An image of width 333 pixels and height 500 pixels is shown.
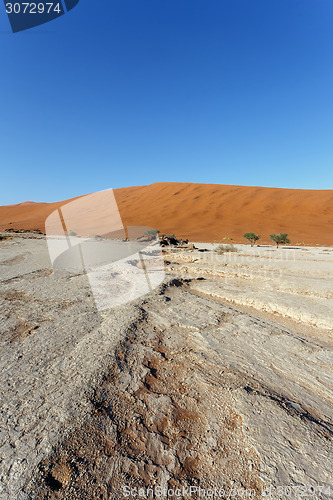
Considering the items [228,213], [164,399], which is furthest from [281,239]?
[228,213]

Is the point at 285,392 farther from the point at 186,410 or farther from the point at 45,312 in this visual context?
the point at 45,312

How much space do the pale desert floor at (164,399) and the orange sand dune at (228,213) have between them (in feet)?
65.4

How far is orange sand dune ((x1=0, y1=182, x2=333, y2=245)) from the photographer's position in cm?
2791

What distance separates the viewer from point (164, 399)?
2207 millimetres

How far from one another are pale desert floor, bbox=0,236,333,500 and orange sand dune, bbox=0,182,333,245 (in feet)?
65.4

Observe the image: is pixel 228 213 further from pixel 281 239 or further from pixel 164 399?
pixel 164 399

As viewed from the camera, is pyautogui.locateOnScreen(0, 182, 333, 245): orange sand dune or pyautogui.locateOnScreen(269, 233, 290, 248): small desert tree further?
pyautogui.locateOnScreen(0, 182, 333, 245): orange sand dune

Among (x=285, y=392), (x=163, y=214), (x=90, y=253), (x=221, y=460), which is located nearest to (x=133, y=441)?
(x=221, y=460)

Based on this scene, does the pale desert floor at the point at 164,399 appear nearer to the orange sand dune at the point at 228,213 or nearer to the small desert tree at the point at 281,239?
the small desert tree at the point at 281,239

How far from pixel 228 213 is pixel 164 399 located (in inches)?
1529

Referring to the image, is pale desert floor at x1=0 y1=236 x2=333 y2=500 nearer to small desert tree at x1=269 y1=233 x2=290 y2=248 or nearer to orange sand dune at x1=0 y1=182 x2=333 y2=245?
small desert tree at x1=269 y1=233 x2=290 y2=248

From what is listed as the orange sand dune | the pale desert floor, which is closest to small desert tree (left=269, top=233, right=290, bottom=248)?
the orange sand dune

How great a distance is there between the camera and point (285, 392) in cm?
232

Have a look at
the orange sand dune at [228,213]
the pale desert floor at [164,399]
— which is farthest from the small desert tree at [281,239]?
the pale desert floor at [164,399]
